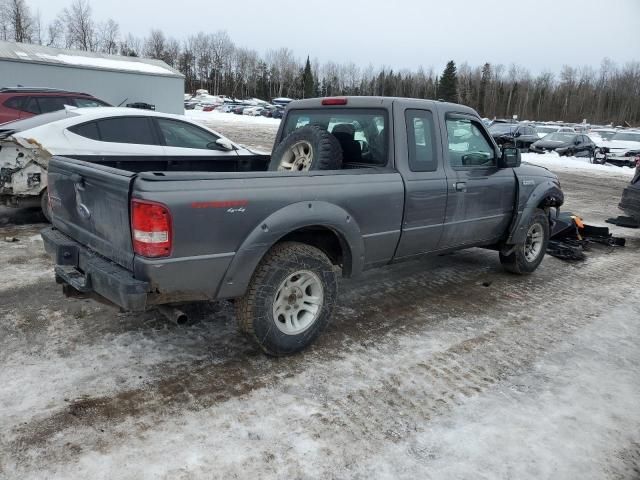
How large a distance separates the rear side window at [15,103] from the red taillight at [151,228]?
8025 millimetres

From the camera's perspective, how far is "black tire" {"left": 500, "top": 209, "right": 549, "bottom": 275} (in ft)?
19.8

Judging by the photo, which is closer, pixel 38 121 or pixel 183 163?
pixel 183 163

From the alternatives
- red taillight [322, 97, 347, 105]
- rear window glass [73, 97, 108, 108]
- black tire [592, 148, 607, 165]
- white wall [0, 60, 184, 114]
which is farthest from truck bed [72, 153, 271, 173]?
white wall [0, 60, 184, 114]

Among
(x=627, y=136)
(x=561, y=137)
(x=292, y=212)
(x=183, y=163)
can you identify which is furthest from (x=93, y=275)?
(x=561, y=137)

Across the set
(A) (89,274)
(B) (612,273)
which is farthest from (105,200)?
(B) (612,273)

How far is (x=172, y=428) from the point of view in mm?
2928

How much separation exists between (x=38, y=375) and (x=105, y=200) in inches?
48.6

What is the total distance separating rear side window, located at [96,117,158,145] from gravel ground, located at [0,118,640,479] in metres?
2.36

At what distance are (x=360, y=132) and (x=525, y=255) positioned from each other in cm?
283

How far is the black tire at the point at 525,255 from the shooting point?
6.04 m

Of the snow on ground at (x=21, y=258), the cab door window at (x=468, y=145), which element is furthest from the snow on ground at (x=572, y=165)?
the snow on ground at (x=21, y=258)

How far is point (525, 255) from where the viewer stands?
6.15 m

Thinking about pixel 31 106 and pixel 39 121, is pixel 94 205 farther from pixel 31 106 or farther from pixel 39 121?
pixel 31 106

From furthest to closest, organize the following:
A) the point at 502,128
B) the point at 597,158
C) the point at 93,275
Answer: the point at 502,128 → the point at 597,158 → the point at 93,275
